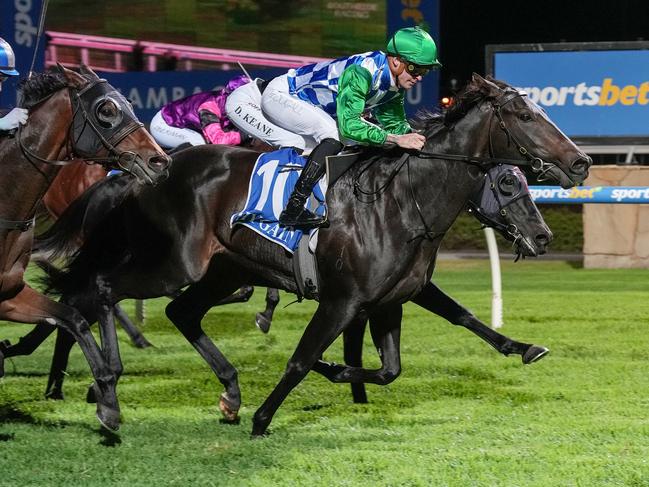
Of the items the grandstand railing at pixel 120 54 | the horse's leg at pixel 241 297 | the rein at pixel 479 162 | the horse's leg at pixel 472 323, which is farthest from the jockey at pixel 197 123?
the grandstand railing at pixel 120 54

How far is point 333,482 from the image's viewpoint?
4309 millimetres

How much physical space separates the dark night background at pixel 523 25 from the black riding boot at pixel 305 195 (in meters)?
10.3

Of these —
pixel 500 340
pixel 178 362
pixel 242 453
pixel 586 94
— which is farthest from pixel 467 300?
pixel 242 453

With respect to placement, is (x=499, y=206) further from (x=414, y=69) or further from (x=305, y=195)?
(x=305, y=195)

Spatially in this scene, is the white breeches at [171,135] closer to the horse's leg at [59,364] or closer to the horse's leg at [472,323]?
the horse's leg at [59,364]

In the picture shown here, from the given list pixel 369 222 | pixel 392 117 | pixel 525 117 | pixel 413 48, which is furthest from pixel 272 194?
pixel 525 117

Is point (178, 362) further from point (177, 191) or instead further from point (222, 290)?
point (177, 191)

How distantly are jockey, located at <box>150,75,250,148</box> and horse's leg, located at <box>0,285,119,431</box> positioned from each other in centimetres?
249

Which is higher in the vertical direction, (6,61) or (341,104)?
(6,61)

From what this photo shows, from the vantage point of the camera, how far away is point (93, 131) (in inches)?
190

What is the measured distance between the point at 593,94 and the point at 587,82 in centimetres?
13

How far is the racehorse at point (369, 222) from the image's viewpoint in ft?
16.4

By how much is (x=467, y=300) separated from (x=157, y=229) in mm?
5224

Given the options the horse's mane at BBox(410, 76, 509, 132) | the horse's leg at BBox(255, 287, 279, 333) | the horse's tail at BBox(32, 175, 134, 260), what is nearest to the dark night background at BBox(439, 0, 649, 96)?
the horse's leg at BBox(255, 287, 279, 333)
